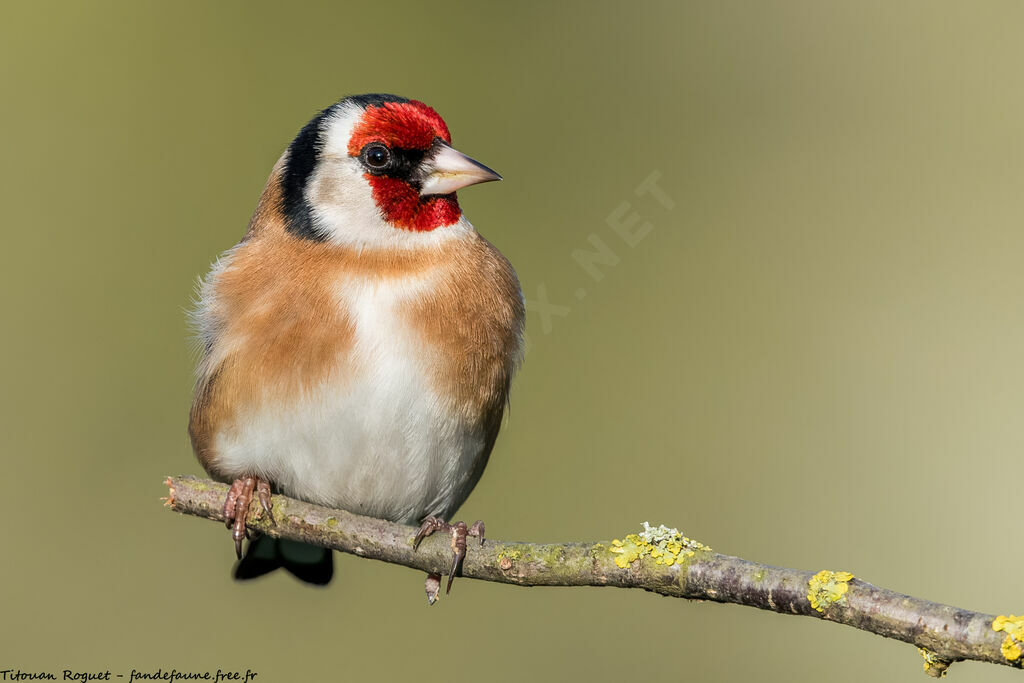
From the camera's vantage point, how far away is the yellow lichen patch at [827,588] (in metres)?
2.48

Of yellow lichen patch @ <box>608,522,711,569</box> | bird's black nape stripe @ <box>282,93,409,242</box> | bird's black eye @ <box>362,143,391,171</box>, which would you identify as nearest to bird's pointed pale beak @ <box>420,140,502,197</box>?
bird's black eye @ <box>362,143,391,171</box>

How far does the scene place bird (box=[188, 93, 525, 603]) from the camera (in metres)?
3.60

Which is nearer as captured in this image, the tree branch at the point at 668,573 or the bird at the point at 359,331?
the tree branch at the point at 668,573

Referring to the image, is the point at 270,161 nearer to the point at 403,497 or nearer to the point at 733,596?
the point at 403,497

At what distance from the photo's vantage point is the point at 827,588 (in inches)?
98.1

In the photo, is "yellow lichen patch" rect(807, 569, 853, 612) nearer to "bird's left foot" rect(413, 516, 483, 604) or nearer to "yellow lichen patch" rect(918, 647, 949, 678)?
"yellow lichen patch" rect(918, 647, 949, 678)

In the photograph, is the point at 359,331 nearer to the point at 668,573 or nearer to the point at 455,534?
the point at 455,534

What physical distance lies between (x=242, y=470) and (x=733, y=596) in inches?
75.3

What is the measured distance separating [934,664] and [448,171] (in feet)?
7.34

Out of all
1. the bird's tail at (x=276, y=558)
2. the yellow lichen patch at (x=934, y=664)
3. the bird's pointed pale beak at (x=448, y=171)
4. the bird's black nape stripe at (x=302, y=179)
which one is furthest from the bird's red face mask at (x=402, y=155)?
the yellow lichen patch at (x=934, y=664)

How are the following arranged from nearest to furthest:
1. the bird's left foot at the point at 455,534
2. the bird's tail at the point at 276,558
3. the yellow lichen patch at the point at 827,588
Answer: the yellow lichen patch at the point at 827,588, the bird's left foot at the point at 455,534, the bird's tail at the point at 276,558

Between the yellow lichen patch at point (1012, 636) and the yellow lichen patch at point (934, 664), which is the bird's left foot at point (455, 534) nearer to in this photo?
the yellow lichen patch at point (934, 664)

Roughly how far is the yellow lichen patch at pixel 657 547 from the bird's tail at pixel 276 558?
1987 mm

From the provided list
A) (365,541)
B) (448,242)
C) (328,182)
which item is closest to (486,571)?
(365,541)
